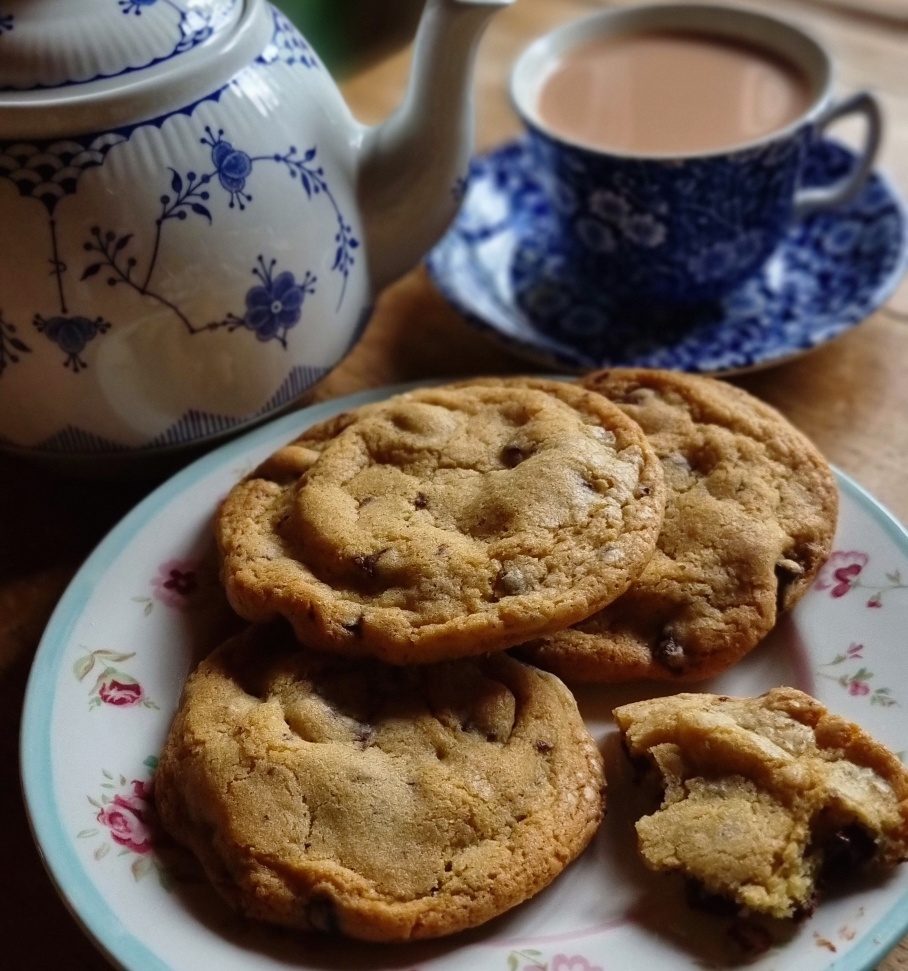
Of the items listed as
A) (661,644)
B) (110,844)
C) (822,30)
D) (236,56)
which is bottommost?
(110,844)

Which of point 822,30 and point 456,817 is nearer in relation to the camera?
point 456,817

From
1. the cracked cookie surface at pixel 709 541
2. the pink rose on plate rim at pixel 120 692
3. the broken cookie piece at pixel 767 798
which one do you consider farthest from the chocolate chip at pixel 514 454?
the pink rose on plate rim at pixel 120 692

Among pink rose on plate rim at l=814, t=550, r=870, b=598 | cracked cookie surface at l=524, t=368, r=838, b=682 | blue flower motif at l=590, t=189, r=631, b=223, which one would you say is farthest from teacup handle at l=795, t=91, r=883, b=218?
pink rose on plate rim at l=814, t=550, r=870, b=598

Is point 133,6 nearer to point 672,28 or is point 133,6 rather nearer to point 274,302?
point 274,302

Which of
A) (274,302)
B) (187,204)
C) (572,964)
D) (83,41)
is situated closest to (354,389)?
(274,302)

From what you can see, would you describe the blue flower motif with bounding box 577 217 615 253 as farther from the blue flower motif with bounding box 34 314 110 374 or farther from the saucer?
the blue flower motif with bounding box 34 314 110 374

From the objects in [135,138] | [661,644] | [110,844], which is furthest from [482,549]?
[135,138]

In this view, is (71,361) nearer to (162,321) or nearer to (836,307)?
(162,321)
